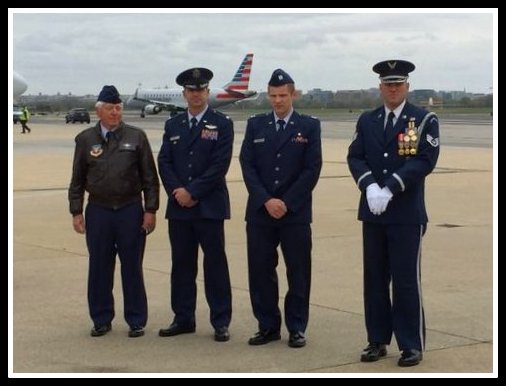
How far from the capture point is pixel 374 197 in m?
5.69

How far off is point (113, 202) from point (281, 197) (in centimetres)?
117

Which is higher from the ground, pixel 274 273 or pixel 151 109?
pixel 151 109

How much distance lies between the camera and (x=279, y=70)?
6.34m

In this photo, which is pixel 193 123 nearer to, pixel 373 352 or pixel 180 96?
pixel 373 352

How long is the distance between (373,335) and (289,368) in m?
0.61

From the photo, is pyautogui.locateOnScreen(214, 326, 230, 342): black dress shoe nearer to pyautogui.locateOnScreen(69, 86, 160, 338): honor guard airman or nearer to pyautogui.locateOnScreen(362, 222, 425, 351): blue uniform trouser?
pyautogui.locateOnScreen(69, 86, 160, 338): honor guard airman

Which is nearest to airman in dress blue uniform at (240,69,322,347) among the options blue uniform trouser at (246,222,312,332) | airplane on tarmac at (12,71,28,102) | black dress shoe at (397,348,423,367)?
blue uniform trouser at (246,222,312,332)

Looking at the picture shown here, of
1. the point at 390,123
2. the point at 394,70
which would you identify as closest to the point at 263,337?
the point at 390,123

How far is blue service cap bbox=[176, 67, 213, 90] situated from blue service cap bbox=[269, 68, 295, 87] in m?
0.49

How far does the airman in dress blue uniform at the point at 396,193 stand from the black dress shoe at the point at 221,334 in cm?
96

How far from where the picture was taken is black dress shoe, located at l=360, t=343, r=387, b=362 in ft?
19.0

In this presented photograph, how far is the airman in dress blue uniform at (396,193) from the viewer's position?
5727 mm
